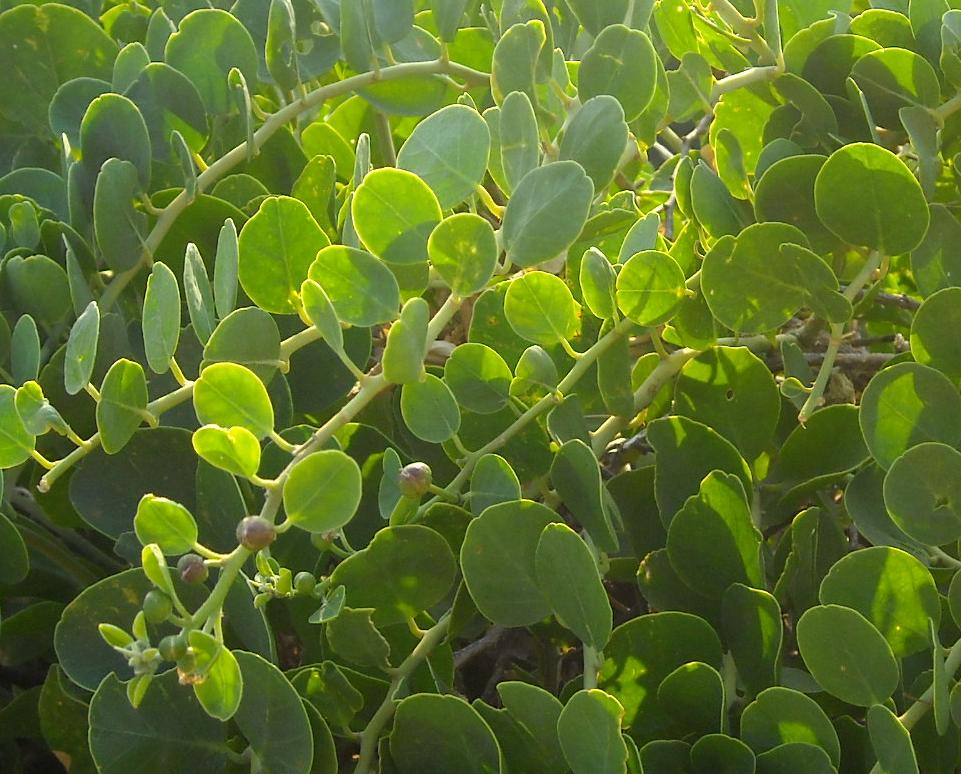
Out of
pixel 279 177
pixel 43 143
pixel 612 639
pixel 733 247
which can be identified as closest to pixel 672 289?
pixel 733 247

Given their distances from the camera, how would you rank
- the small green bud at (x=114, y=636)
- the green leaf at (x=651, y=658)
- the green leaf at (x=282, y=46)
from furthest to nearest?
the green leaf at (x=282, y=46)
the green leaf at (x=651, y=658)
the small green bud at (x=114, y=636)

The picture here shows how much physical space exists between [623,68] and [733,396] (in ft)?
0.60

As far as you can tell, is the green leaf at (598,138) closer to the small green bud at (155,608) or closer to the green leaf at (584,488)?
the green leaf at (584,488)

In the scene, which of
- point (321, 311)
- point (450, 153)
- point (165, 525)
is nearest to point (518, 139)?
point (450, 153)

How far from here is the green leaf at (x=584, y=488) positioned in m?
0.51

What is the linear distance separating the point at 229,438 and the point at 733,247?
257 millimetres

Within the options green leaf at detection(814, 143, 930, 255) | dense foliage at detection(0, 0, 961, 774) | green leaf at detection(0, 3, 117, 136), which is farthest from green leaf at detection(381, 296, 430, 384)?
green leaf at detection(0, 3, 117, 136)

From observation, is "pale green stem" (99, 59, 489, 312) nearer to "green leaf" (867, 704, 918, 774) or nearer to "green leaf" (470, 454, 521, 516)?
"green leaf" (470, 454, 521, 516)

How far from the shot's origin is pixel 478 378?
569mm

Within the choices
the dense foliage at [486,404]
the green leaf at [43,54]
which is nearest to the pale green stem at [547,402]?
the dense foliage at [486,404]

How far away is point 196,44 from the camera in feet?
2.19

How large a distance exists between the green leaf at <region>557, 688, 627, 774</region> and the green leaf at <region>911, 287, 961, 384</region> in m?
0.23

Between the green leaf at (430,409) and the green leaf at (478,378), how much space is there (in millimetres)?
30

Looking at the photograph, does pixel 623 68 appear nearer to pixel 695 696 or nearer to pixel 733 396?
pixel 733 396
